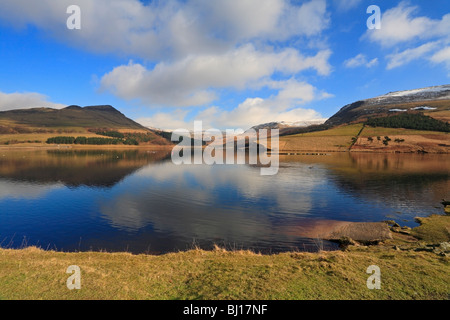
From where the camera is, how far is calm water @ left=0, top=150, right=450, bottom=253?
24730mm

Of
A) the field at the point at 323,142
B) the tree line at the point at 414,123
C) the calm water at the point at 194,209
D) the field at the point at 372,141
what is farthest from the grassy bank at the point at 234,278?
the tree line at the point at 414,123

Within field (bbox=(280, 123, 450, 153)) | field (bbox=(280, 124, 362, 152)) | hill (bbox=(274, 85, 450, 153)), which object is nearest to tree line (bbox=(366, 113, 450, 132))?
hill (bbox=(274, 85, 450, 153))

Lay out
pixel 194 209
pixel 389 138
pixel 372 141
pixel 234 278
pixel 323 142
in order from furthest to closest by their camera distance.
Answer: pixel 323 142 < pixel 372 141 < pixel 389 138 < pixel 194 209 < pixel 234 278

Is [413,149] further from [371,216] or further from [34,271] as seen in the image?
[34,271]

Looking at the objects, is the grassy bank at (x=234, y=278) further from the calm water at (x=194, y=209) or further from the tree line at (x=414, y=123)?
the tree line at (x=414, y=123)

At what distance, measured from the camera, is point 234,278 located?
12977mm

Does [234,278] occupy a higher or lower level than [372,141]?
lower

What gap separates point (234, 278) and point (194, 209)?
23.7 metres

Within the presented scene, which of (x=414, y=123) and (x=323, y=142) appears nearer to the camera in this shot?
(x=323, y=142)

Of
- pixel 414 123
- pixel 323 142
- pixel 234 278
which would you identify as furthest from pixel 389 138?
pixel 234 278

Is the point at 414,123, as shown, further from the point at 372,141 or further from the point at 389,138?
the point at 372,141

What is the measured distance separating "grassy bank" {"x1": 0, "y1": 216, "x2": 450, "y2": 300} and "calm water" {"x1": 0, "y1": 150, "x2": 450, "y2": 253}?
7.35 m

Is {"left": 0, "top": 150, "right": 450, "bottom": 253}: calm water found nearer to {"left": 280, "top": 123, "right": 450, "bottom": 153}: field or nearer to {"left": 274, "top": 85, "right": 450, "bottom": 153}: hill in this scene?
{"left": 280, "top": 123, "right": 450, "bottom": 153}: field
